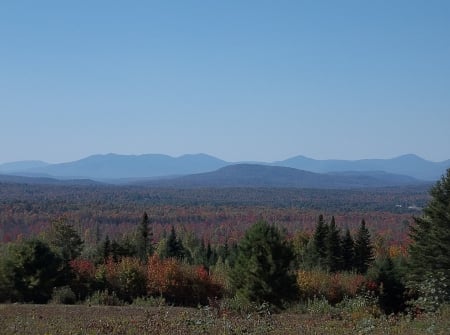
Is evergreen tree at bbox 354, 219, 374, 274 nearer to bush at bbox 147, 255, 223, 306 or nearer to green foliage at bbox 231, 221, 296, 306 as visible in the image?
bush at bbox 147, 255, 223, 306

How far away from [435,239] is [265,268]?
11.4 metres

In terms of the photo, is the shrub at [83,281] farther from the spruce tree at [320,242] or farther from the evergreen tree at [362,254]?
the evergreen tree at [362,254]

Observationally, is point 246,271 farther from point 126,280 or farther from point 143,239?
point 143,239

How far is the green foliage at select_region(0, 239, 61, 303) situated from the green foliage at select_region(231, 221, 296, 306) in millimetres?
10866

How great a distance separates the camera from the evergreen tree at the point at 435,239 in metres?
33.2

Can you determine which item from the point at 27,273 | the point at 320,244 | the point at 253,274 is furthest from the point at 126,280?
the point at 320,244

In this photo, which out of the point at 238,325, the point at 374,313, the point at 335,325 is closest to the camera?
the point at 238,325

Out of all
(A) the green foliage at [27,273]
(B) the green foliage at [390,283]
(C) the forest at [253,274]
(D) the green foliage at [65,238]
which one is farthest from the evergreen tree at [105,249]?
(B) the green foliage at [390,283]

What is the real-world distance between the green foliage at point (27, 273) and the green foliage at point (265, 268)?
10.9 m

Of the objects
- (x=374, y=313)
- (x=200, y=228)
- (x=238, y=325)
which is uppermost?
(x=238, y=325)

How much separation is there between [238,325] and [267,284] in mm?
18429

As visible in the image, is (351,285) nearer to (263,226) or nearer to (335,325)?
(263,226)

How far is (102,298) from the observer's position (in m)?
28.6

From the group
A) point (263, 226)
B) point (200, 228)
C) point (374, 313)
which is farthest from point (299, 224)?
point (374, 313)
